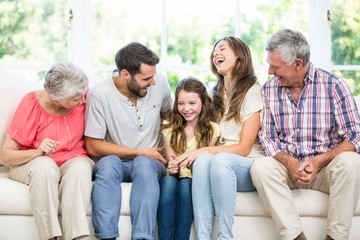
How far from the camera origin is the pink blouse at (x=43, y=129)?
2803 mm

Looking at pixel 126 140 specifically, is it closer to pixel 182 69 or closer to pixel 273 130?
pixel 273 130

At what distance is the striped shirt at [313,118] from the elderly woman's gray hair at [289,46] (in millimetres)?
92

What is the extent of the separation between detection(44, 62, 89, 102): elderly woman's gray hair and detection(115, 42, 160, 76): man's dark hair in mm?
231

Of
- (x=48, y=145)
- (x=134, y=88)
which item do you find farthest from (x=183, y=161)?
(x=48, y=145)

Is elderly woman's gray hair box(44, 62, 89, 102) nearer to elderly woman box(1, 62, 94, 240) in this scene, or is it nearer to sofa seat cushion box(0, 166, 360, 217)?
elderly woman box(1, 62, 94, 240)

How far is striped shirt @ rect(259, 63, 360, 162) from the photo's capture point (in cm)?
273

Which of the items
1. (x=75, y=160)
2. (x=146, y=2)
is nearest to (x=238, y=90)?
(x=75, y=160)

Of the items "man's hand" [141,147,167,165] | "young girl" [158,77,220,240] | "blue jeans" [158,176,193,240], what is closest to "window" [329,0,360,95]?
"young girl" [158,77,220,240]

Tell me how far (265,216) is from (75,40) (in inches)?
77.8

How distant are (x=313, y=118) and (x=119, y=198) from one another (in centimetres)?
95

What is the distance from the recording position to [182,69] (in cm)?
398

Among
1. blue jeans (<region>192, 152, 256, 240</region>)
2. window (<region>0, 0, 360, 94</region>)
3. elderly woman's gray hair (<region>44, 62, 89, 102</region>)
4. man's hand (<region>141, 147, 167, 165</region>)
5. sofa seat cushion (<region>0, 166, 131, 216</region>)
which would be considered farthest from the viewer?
window (<region>0, 0, 360, 94</region>)

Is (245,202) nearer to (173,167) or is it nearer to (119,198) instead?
(173,167)

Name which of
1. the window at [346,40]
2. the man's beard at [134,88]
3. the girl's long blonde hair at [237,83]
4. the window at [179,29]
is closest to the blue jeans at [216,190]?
the girl's long blonde hair at [237,83]
